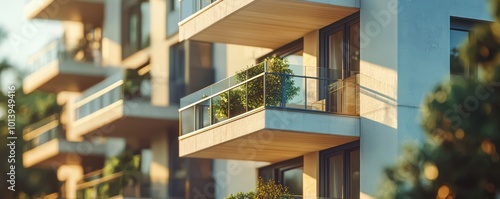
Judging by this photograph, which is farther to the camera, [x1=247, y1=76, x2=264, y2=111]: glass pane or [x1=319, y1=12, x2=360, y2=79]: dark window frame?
[x1=319, y1=12, x2=360, y2=79]: dark window frame

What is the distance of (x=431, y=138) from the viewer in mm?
19109

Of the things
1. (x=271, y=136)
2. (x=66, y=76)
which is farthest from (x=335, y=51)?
(x=66, y=76)

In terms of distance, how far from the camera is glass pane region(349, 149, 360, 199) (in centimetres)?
2613

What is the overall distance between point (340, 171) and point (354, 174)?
0.60m

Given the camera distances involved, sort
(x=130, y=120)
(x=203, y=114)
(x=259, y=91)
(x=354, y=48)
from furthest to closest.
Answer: (x=130, y=120), (x=203, y=114), (x=354, y=48), (x=259, y=91)

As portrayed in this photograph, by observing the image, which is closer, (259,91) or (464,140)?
(464,140)

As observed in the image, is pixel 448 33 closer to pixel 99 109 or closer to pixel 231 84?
pixel 231 84

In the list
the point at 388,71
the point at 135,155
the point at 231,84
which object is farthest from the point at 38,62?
the point at 388,71

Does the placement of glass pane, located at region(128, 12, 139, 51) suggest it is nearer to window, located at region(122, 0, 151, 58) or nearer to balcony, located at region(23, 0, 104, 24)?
window, located at region(122, 0, 151, 58)

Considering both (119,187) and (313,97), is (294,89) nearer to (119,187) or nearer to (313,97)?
(313,97)

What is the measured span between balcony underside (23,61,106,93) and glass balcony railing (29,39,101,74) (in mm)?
175

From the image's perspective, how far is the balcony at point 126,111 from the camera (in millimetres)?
38219

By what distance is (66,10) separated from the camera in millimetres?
46156

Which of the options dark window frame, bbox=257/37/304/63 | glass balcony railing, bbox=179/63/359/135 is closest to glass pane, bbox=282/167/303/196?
dark window frame, bbox=257/37/304/63
